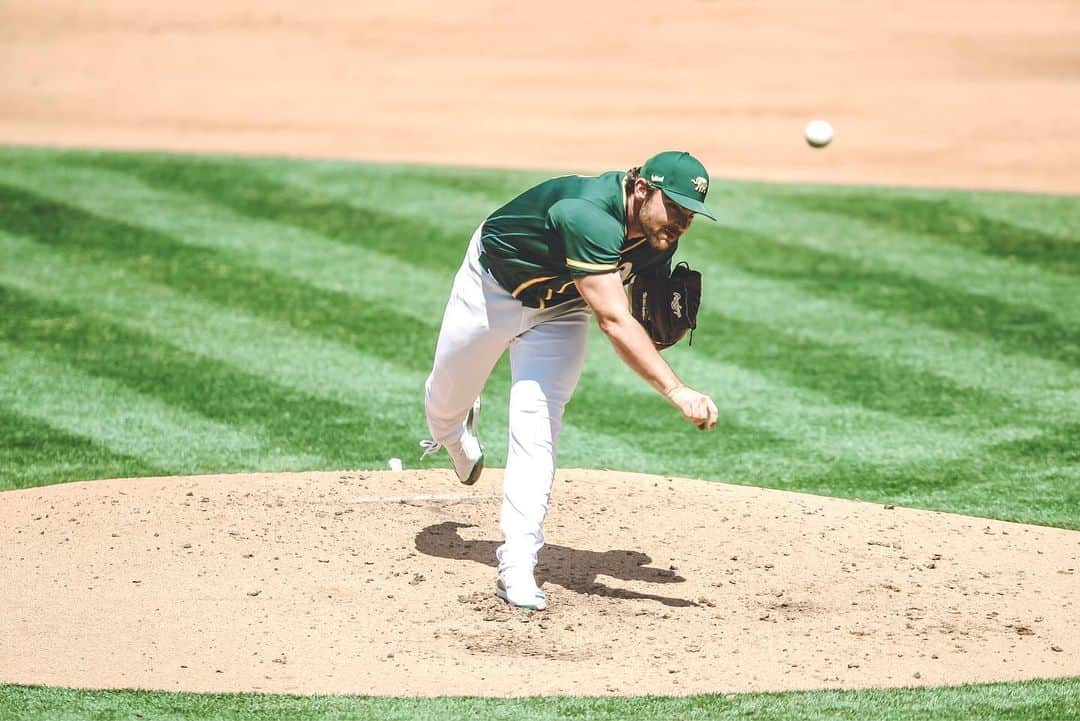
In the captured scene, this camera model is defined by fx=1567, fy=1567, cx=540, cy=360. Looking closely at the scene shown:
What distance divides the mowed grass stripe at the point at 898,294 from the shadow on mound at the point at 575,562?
4.45m

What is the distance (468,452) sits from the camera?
6668mm

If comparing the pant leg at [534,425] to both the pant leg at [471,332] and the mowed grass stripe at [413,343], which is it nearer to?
the pant leg at [471,332]

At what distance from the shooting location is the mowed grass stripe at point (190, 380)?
8.29 m

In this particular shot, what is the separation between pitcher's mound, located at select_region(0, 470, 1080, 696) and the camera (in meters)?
5.12

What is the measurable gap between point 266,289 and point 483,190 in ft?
9.87

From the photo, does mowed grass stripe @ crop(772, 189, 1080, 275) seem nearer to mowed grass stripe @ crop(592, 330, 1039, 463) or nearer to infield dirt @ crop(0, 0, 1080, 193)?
infield dirt @ crop(0, 0, 1080, 193)

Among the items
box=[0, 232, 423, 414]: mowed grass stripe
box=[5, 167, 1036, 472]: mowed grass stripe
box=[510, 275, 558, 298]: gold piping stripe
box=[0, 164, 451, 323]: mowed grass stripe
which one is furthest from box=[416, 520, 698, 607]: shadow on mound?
box=[0, 164, 451, 323]: mowed grass stripe

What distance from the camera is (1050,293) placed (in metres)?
11.0

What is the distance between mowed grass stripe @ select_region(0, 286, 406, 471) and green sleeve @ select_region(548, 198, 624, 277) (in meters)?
2.77

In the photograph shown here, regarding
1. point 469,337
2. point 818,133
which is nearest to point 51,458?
point 469,337

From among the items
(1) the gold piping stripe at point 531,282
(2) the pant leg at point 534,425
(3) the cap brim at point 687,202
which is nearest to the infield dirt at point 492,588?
(2) the pant leg at point 534,425

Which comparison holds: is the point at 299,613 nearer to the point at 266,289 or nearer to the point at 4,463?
the point at 4,463

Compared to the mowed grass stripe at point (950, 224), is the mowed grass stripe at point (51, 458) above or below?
below

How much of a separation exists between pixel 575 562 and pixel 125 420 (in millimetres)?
3273
